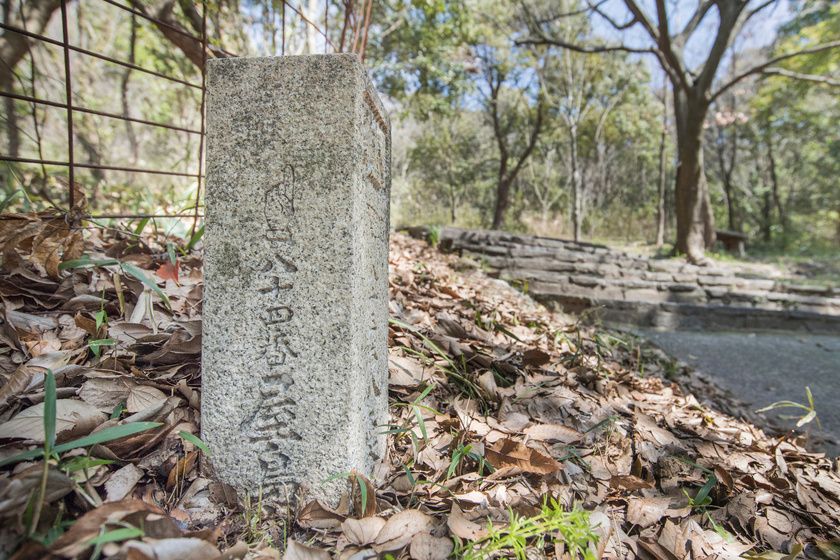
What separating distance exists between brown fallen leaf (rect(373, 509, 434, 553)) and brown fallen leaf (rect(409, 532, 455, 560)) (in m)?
0.02

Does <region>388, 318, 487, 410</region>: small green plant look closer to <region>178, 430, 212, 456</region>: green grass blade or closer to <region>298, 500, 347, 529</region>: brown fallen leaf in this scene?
<region>298, 500, 347, 529</region>: brown fallen leaf

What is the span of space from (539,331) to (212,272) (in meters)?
1.82

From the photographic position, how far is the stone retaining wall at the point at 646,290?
4109mm

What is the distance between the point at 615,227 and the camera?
15570 mm

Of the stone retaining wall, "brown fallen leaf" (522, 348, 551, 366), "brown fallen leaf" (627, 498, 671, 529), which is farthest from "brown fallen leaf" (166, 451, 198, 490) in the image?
the stone retaining wall

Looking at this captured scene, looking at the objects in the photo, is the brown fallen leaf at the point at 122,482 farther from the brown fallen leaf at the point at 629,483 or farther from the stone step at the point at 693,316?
the stone step at the point at 693,316

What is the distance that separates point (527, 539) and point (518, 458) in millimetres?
228

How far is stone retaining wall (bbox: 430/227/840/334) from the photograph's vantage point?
411 centimetres

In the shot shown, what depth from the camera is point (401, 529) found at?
2.98 feet

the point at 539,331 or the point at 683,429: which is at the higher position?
the point at 539,331

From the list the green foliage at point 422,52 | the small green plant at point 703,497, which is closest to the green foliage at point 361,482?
the small green plant at point 703,497

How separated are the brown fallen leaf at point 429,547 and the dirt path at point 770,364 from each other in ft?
7.09

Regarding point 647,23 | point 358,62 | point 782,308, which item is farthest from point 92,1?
point 782,308

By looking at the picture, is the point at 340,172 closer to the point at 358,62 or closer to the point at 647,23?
the point at 358,62
